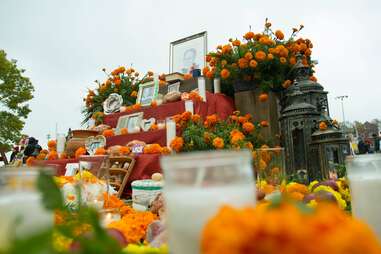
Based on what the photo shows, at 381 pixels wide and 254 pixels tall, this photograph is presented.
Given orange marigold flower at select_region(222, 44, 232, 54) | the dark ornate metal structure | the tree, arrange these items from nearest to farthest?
the dark ornate metal structure, orange marigold flower at select_region(222, 44, 232, 54), the tree

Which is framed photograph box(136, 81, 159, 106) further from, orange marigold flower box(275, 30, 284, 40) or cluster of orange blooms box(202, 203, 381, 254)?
cluster of orange blooms box(202, 203, 381, 254)

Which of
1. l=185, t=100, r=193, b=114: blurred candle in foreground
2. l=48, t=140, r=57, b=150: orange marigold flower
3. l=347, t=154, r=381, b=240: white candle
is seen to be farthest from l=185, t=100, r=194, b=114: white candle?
l=347, t=154, r=381, b=240: white candle

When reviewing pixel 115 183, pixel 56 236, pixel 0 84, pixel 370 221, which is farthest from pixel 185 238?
pixel 0 84

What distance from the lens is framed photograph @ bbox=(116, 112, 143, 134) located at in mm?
3839

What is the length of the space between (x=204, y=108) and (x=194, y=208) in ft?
10.7

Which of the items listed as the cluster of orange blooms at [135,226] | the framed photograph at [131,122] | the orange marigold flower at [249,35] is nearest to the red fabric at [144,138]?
the framed photograph at [131,122]

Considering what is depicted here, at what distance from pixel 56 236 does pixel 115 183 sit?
218 cm

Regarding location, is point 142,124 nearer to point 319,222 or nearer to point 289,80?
point 289,80

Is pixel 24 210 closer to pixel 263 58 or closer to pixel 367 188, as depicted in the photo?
pixel 367 188

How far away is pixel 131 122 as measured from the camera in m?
3.96

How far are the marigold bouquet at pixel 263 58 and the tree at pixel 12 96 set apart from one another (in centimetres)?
1010

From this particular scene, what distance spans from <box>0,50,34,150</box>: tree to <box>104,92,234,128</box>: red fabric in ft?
31.1

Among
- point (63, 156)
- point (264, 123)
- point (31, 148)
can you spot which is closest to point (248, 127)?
point (264, 123)

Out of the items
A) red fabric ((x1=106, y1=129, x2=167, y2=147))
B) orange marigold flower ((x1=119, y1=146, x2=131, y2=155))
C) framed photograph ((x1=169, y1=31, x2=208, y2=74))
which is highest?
framed photograph ((x1=169, y1=31, x2=208, y2=74))
